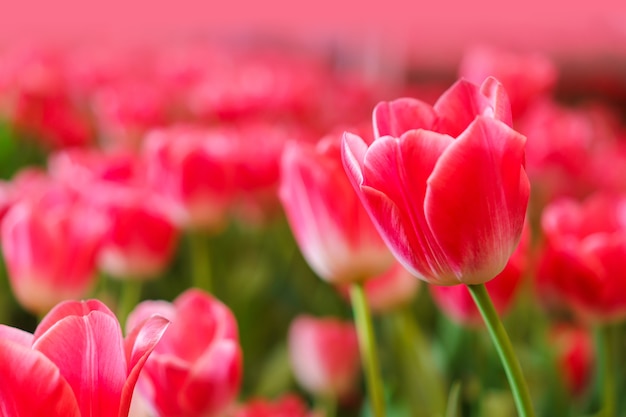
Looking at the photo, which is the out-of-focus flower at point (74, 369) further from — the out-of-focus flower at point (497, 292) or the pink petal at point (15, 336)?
the out-of-focus flower at point (497, 292)

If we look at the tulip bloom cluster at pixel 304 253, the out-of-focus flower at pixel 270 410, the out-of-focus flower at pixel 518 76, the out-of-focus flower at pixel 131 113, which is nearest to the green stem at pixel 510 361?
the tulip bloom cluster at pixel 304 253

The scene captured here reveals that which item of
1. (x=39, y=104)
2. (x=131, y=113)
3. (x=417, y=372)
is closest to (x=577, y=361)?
(x=417, y=372)

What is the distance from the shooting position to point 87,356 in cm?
23

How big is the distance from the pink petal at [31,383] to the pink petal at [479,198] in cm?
13

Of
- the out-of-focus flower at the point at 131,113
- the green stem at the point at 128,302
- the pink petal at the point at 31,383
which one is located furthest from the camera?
the out-of-focus flower at the point at 131,113

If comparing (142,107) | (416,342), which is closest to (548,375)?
(416,342)

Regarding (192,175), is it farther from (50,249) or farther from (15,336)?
(15,336)

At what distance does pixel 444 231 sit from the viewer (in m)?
0.25

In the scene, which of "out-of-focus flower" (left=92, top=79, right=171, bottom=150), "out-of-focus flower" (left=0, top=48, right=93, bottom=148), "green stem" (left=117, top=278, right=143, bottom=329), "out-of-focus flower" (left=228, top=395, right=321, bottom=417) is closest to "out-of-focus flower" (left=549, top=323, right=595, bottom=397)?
"out-of-focus flower" (left=228, top=395, right=321, bottom=417)

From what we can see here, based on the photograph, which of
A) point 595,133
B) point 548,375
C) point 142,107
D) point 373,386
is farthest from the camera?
point 595,133

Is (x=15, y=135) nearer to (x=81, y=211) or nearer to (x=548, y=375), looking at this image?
(x=81, y=211)

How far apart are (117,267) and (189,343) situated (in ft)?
0.71

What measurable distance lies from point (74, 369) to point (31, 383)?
0.6 inches

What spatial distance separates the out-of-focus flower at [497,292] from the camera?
1.56 ft
